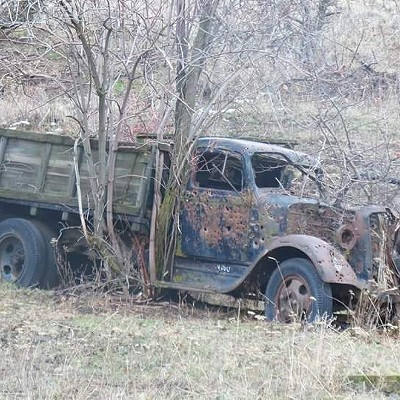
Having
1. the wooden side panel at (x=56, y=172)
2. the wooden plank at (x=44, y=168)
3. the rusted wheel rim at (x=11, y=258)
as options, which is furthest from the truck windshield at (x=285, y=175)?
the rusted wheel rim at (x=11, y=258)

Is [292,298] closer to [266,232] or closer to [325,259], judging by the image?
[325,259]

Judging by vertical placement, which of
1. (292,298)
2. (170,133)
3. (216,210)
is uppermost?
(170,133)

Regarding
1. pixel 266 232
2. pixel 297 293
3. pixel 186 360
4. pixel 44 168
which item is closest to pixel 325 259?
pixel 297 293

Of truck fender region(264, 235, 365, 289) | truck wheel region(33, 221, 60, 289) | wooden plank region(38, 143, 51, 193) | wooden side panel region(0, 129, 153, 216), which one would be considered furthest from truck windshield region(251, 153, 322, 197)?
truck wheel region(33, 221, 60, 289)

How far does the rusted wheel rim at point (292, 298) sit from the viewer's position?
945 cm

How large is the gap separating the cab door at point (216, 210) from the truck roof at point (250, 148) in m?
0.07

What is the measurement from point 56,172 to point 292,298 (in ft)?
12.2

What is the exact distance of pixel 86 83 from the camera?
11.6m

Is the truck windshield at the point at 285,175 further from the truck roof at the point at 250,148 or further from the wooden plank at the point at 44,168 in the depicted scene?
the wooden plank at the point at 44,168

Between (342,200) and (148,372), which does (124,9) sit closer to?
(342,200)

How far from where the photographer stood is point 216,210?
10.7 m

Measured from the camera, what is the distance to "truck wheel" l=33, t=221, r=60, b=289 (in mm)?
12031

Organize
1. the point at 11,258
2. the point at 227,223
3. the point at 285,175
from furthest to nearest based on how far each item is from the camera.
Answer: the point at 11,258
the point at 285,175
the point at 227,223

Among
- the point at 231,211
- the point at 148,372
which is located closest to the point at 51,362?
the point at 148,372
